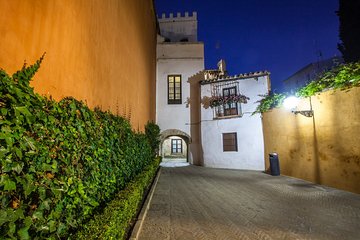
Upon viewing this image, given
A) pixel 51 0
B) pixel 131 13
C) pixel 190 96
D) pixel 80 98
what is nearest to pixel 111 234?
pixel 80 98

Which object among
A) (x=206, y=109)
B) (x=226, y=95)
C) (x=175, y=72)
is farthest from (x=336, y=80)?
(x=175, y=72)

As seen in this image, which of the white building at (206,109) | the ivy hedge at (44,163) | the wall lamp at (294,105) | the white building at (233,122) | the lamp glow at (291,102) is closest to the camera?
the ivy hedge at (44,163)

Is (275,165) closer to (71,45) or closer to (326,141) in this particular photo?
(326,141)

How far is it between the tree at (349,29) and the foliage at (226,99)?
36.8ft

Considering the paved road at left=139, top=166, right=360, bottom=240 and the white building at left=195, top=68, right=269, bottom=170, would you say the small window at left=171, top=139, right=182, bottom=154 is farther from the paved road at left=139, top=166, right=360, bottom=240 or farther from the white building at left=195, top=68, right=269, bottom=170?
the paved road at left=139, top=166, right=360, bottom=240

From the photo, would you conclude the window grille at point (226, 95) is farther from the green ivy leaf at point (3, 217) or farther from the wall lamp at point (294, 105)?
the green ivy leaf at point (3, 217)

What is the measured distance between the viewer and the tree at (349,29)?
1684 centimetres

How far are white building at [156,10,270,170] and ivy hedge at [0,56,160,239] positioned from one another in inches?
431

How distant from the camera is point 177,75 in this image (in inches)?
671

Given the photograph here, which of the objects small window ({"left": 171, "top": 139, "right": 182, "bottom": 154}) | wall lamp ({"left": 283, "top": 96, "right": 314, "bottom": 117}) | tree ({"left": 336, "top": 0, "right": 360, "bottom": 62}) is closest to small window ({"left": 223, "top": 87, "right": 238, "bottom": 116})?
wall lamp ({"left": 283, "top": 96, "right": 314, "bottom": 117})

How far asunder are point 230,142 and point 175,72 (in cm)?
763

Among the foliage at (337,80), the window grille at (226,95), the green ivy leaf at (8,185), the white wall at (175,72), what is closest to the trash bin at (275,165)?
the foliage at (337,80)

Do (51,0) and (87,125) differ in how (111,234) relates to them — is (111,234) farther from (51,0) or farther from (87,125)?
(51,0)

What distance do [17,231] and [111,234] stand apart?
3.81 feet
